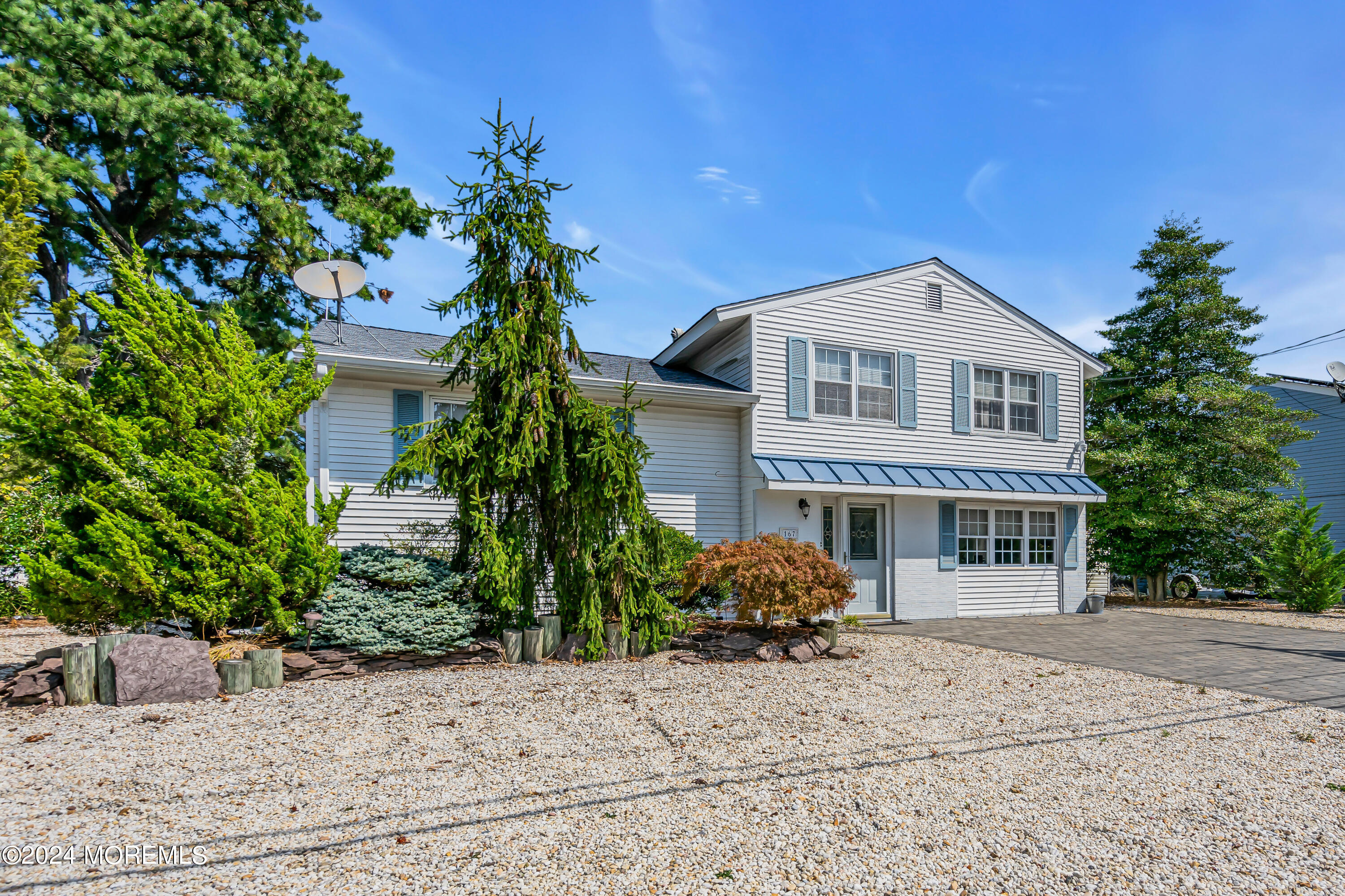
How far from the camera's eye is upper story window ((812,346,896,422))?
12.0 m

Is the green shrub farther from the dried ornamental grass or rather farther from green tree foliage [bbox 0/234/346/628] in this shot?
the dried ornamental grass

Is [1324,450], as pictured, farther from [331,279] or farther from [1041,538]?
[331,279]

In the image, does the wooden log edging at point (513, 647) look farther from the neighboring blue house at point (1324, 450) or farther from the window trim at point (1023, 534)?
the neighboring blue house at point (1324, 450)

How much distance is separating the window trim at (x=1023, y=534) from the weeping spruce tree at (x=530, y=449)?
7.29 meters

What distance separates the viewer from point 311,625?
6.70 metres

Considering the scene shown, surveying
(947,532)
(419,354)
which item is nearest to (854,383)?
(947,532)

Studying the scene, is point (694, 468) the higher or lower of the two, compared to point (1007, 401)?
lower

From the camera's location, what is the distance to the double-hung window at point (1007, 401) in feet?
Answer: 43.5

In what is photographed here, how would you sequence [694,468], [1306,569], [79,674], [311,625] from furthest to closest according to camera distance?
[1306,569], [694,468], [311,625], [79,674]

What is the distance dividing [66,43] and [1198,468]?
25.1 metres

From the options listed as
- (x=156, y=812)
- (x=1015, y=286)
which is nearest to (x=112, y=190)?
(x=156, y=812)

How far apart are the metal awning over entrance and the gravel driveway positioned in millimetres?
5098

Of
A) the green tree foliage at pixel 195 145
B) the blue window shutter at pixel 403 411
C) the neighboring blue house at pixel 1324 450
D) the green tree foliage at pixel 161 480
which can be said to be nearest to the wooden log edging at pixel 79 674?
the green tree foliage at pixel 161 480

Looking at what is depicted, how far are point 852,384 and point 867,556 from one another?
10.2 ft
